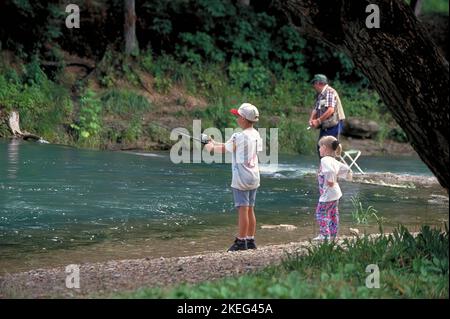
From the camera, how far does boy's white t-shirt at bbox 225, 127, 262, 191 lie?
31.8 ft

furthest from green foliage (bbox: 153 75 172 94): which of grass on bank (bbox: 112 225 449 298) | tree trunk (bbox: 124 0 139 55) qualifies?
grass on bank (bbox: 112 225 449 298)

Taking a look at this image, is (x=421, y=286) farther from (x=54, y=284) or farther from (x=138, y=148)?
(x=138, y=148)

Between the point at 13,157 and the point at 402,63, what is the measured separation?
1293 centimetres

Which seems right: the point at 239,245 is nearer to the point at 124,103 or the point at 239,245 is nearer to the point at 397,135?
the point at 124,103

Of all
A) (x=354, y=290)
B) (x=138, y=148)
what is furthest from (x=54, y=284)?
(x=138, y=148)

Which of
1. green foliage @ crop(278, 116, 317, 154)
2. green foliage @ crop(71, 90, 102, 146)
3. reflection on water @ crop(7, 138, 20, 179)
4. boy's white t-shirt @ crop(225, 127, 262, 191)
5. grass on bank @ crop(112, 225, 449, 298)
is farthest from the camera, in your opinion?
green foliage @ crop(278, 116, 317, 154)

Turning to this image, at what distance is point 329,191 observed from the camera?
9.83 m

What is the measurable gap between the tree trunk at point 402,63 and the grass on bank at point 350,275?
27.5 inches

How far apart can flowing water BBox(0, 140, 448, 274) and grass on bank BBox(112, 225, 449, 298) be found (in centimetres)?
303

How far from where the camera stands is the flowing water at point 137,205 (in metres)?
10.4

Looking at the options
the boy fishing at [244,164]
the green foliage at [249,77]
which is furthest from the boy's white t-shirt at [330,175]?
the green foliage at [249,77]

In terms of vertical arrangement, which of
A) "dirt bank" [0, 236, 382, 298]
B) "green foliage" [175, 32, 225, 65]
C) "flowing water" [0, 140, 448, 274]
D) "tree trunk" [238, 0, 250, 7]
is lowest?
"flowing water" [0, 140, 448, 274]

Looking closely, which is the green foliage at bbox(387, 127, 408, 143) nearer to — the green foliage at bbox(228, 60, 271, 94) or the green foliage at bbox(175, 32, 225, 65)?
the green foliage at bbox(228, 60, 271, 94)
